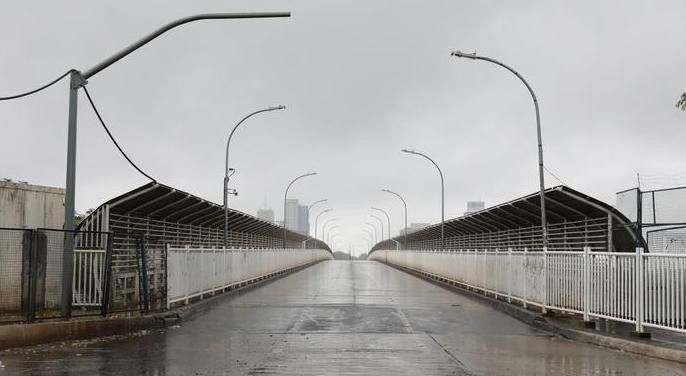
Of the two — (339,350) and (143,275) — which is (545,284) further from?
(143,275)

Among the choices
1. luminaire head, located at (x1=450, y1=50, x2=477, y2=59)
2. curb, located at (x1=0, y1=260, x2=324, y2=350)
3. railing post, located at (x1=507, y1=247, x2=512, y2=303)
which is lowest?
curb, located at (x1=0, y1=260, x2=324, y2=350)

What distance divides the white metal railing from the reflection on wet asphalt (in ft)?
5.66

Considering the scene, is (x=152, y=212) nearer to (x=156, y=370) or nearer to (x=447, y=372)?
(x=156, y=370)

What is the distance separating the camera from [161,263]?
17078mm

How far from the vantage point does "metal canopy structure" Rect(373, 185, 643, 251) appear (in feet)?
69.1

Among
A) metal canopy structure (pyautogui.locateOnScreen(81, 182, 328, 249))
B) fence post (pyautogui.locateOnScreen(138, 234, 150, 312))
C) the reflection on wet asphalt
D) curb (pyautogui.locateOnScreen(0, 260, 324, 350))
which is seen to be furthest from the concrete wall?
the reflection on wet asphalt

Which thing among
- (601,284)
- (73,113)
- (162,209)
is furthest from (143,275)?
(601,284)

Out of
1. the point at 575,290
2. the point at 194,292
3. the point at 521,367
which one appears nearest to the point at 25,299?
the point at 194,292

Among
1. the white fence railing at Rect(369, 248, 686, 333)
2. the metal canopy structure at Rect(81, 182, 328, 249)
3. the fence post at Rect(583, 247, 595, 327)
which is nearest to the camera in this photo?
the white fence railing at Rect(369, 248, 686, 333)

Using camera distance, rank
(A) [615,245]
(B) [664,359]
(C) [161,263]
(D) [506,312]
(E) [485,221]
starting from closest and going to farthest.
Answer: (B) [664,359] < (C) [161,263] < (D) [506,312] < (A) [615,245] < (E) [485,221]

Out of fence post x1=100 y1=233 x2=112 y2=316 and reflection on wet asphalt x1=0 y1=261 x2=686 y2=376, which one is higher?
fence post x1=100 y1=233 x2=112 y2=316

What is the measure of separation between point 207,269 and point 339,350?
34.5 feet

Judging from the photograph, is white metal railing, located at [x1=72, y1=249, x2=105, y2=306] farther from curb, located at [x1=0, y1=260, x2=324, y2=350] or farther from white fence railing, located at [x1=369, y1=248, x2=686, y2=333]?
white fence railing, located at [x1=369, y1=248, x2=686, y2=333]

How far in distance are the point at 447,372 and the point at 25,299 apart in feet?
A: 25.5
